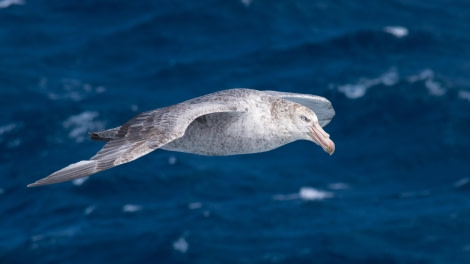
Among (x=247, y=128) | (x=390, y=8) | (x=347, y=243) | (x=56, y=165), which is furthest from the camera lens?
(x=390, y=8)

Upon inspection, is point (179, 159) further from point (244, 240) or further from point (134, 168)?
point (244, 240)

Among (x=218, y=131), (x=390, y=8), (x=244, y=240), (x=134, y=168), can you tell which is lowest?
(x=218, y=131)

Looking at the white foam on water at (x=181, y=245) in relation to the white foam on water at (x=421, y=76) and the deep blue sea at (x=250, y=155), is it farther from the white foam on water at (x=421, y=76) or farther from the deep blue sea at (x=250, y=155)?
the white foam on water at (x=421, y=76)

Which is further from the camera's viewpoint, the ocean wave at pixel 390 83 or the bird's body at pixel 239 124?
the ocean wave at pixel 390 83

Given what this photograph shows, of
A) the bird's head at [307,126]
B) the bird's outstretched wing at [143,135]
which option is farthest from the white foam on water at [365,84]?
the bird's outstretched wing at [143,135]

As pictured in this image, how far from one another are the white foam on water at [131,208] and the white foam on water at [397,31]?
16510 mm

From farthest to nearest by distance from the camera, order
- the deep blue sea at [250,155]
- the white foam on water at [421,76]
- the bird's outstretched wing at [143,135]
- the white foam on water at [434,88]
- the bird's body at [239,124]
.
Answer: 1. the white foam on water at [421,76]
2. the white foam on water at [434,88]
3. the deep blue sea at [250,155]
4. the bird's body at [239,124]
5. the bird's outstretched wing at [143,135]

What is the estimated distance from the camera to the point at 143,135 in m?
15.3

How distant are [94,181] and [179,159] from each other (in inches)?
154

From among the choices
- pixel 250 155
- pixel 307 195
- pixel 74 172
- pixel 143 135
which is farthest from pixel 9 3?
pixel 74 172

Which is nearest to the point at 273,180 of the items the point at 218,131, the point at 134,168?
the point at 134,168

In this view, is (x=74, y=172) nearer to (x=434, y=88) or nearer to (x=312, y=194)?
(x=312, y=194)

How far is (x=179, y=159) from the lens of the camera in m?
42.4

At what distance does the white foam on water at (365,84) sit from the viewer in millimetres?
44594
